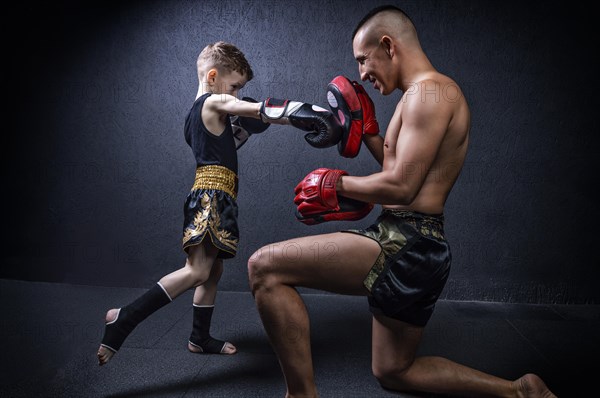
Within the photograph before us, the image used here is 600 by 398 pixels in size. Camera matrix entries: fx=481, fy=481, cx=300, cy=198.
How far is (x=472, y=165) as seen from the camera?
3074 mm

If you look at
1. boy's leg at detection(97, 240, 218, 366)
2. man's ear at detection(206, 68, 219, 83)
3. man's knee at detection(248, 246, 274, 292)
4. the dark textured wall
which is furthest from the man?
the dark textured wall

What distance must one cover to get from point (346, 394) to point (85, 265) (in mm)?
2251

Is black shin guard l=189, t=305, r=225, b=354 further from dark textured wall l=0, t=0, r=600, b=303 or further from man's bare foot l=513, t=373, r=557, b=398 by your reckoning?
man's bare foot l=513, t=373, r=557, b=398

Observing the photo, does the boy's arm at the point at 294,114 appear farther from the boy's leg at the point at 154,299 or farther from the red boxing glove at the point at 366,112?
the boy's leg at the point at 154,299

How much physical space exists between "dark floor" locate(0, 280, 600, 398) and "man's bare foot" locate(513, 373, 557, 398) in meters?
0.29

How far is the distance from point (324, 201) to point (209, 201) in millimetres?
701

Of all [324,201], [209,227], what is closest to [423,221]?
[324,201]

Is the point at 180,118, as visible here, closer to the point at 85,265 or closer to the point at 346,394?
the point at 85,265

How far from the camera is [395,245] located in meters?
1.62

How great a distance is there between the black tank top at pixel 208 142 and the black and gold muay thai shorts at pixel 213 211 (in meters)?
0.03

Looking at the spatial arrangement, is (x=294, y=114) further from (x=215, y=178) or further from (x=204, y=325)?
(x=204, y=325)

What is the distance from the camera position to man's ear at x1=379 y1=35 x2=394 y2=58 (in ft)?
5.56

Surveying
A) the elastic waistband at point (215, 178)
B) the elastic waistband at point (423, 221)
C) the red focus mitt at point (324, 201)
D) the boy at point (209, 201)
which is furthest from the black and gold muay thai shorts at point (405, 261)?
the elastic waistband at point (215, 178)

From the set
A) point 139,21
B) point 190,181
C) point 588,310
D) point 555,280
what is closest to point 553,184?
point 555,280
